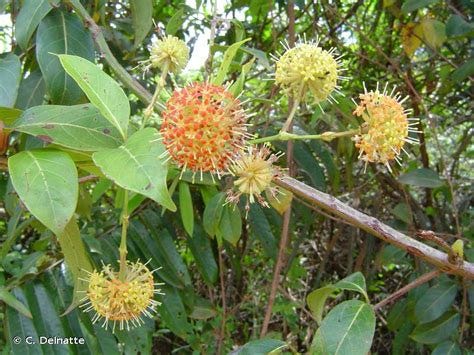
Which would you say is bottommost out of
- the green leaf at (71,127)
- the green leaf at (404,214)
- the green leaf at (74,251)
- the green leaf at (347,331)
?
the green leaf at (404,214)

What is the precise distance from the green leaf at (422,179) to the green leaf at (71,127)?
46.3 inches

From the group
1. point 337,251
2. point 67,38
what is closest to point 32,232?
point 337,251

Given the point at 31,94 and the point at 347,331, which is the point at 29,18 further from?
the point at 347,331

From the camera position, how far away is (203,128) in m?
0.67

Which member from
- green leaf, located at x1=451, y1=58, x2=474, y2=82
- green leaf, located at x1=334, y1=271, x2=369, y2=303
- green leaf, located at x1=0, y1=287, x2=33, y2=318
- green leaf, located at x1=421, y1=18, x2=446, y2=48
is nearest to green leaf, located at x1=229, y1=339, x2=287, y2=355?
green leaf, located at x1=334, y1=271, x2=369, y2=303

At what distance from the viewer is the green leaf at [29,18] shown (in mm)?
997

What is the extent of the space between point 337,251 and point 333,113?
41.5 inches

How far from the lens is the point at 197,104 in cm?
68

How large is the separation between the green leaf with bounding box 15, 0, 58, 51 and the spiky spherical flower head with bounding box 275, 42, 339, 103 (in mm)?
452

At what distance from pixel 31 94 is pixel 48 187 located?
618mm

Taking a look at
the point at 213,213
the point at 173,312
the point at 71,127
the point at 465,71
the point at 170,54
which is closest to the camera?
the point at 71,127

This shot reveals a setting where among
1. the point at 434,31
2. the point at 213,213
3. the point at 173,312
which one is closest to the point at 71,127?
the point at 213,213

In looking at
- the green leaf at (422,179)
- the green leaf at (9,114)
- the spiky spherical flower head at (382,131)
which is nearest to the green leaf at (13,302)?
the green leaf at (9,114)

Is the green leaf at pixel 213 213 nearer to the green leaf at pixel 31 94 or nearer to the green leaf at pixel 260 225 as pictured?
the green leaf at pixel 260 225
